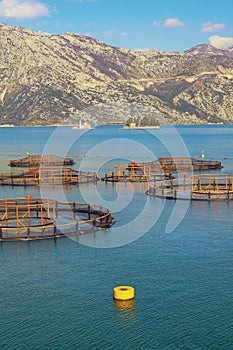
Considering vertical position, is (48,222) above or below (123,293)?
above

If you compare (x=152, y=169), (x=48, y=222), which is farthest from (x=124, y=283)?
(x=152, y=169)

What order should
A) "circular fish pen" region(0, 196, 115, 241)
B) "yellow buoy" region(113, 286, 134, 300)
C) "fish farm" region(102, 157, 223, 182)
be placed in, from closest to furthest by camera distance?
"yellow buoy" region(113, 286, 134, 300) → "circular fish pen" region(0, 196, 115, 241) → "fish farm" region(102, 157, 223, 182)

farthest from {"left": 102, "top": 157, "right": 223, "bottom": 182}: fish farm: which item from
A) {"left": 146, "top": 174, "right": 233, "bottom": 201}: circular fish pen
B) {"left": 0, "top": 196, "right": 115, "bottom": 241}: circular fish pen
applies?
{"left": 0, "top": 196, "right": 115, "bottom": 241}: circular fish pen

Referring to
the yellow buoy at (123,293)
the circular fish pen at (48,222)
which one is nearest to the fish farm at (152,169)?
the circular fish pen at (48,222)

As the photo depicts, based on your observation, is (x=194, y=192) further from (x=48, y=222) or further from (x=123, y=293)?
A: (x=123, y=293)

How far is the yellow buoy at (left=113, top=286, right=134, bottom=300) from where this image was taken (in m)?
37.2

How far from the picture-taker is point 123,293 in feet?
122

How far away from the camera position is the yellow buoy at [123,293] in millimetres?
37188

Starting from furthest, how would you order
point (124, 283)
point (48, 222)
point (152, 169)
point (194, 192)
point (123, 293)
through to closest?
point (152, 169) < point (194, 192) < point (48, 222) < point (124, 283) < point (123, 293)

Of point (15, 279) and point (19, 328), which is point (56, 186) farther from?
point (19, 328)

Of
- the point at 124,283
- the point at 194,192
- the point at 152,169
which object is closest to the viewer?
the point at 124,283

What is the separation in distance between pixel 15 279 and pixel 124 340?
13.7 meters

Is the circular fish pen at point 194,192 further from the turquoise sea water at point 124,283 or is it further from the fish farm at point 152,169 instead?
the turquoise sea water at point 124,283

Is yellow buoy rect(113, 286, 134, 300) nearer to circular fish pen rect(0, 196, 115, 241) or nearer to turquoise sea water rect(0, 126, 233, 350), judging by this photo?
turquoise sea water rect(0, 126, 233, 350)
